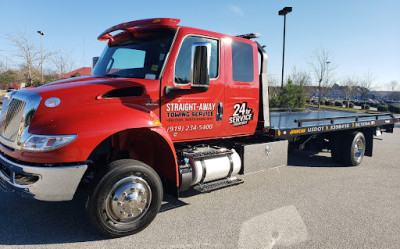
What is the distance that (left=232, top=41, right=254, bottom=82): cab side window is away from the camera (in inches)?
171

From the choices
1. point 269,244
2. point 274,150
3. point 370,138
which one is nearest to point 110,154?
point 269,244

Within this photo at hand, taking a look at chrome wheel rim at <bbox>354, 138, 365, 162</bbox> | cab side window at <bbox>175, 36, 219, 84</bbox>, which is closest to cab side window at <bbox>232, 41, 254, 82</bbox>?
cab side window at <bbox>175, 36, 219, 84</bbox>

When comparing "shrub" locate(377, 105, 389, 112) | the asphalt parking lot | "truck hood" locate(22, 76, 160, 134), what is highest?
"truck hood" locate(22, 76, 160, 134)

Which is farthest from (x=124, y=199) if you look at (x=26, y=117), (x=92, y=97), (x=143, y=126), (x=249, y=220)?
(x=249, y=220)

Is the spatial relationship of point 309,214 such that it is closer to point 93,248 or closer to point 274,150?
point 274,150

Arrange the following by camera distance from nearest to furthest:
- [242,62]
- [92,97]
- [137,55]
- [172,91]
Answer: [92,97], [172,91], [137,55], [242,62]

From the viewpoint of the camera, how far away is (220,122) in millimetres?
4223

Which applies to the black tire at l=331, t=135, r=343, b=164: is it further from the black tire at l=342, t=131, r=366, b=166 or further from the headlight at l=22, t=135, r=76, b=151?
the headlight at l=22, t=135, r=76, b=151

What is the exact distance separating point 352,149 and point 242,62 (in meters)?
3.87

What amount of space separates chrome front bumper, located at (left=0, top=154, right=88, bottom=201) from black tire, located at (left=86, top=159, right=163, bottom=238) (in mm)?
236

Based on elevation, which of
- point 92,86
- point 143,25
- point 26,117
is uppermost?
point 143,25

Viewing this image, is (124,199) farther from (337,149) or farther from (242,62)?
(337,149)

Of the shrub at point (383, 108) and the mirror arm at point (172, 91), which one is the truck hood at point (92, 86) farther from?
the shrub at point (383, 108)

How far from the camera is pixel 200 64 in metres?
3.34
